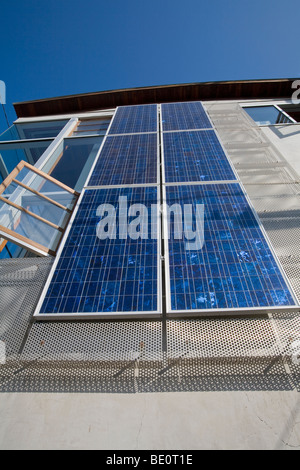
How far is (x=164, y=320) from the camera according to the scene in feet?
13.6

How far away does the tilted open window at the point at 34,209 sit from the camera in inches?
225

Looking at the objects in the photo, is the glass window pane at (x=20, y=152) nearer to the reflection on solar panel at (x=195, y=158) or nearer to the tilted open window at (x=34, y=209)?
the tilted open window at (x=34, y=209)

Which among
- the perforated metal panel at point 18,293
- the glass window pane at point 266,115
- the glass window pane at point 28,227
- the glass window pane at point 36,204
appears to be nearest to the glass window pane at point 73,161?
the glass window pane at point 36,204

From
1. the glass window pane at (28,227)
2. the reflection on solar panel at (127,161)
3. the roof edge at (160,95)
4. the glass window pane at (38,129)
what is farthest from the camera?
the roof edge at (160,95)

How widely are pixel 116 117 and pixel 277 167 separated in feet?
31.0

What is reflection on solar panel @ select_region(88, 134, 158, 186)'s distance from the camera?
7852mm

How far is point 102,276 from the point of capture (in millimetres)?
4785

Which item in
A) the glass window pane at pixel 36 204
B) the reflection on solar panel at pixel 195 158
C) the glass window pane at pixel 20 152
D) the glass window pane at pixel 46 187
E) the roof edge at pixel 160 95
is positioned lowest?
→ the glass window pane at pixel 36 204

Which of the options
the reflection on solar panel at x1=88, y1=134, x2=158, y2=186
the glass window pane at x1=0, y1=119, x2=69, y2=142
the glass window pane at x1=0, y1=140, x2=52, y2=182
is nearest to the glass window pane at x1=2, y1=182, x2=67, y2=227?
the reflection on solar panel at x1=88, y1=134, x2=158, y2=186

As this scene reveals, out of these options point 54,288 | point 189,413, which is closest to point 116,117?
point 54,288

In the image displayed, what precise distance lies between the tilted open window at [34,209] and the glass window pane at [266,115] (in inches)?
423

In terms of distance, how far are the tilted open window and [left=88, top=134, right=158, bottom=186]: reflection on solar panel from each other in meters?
1.22

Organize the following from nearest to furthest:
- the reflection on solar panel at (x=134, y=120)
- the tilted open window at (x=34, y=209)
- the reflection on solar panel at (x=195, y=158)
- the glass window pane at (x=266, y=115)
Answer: the tilted open window at (x=34, y=209), the reflection on solar panel at (x=195, y=158), the reflection on solar panel at (x=134, y=120), the glass window pane at (x=266, y=115)
